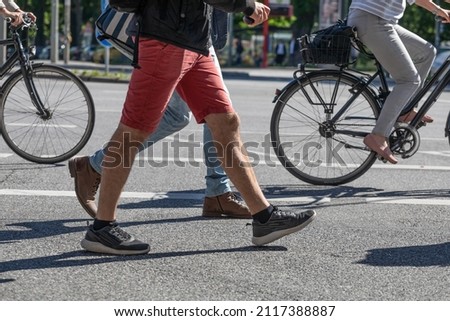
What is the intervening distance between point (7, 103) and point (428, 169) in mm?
3272

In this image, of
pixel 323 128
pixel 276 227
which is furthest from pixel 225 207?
pixel 323 128

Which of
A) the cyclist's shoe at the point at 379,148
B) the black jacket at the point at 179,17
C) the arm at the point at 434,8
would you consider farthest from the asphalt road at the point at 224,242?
the arm at the point at 434,8

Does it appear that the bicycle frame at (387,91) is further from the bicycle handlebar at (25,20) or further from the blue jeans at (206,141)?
the bicycle handlebar at (25,20)

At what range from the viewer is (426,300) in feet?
14.3

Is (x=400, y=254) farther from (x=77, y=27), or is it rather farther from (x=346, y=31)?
(x=77, y=27)

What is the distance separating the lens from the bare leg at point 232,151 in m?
5.24

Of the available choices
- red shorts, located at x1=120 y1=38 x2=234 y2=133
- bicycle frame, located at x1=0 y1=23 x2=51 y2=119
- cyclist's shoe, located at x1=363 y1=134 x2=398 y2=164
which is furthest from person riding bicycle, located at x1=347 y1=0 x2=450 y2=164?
bicycle frame, located at x1=0 y1=23 x2=51 y2=119

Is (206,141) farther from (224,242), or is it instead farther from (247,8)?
(247,8)

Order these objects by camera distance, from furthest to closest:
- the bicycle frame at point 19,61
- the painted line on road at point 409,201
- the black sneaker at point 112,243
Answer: the bicycle frame at point 19,61 < the painted line on road at point 409,201 < the black sneaker at point 112,243

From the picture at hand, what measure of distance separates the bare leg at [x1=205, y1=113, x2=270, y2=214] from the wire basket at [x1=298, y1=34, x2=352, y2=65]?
2.14 meters

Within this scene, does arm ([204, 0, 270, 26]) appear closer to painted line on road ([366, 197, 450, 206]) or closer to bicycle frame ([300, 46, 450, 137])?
painted line on road ([366, 197, 450, 206])

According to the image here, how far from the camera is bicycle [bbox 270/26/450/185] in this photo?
7.42 metres

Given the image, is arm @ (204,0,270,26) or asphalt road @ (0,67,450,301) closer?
asphalt road @ (0,67,450,301)

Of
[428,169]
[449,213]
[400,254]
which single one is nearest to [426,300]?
[400,254]
